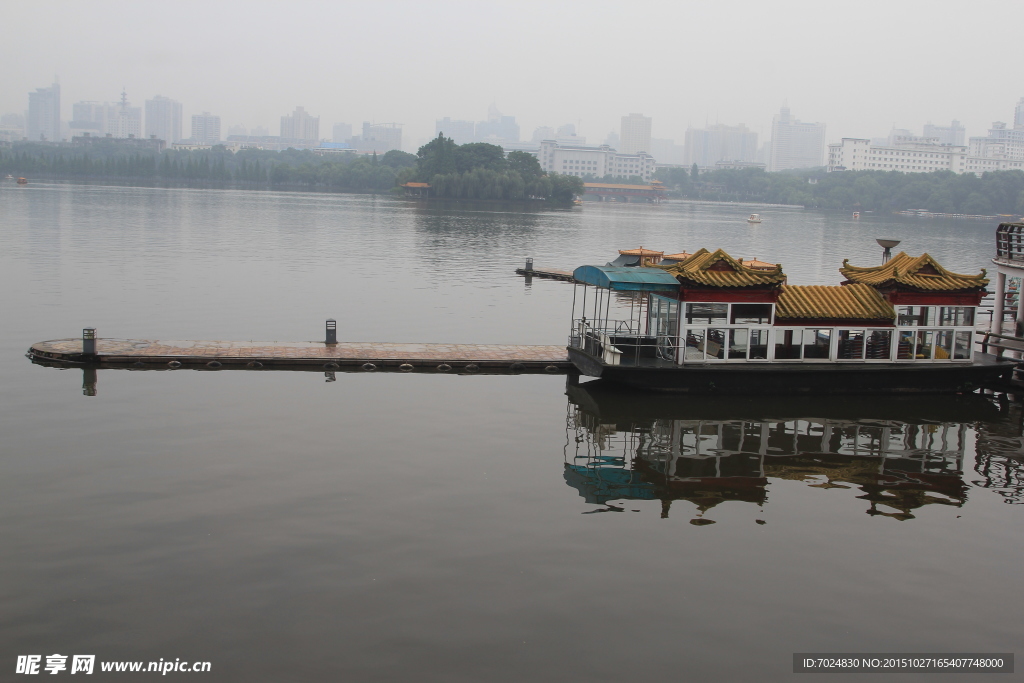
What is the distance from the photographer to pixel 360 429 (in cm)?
2183

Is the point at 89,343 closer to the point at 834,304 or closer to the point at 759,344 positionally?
the point at 759,344

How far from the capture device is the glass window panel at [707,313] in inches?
1029

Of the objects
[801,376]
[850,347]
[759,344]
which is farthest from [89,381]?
[850,347]

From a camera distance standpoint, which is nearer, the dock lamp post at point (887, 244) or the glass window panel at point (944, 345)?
the glass window panel at point (944, 345)

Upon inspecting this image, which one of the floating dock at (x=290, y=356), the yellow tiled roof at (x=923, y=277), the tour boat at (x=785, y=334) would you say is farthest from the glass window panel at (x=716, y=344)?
the yellow tiled roof at (x=923, y=277)

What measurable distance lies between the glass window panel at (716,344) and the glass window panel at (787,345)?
1.66m

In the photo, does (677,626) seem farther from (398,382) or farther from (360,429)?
(398,382)

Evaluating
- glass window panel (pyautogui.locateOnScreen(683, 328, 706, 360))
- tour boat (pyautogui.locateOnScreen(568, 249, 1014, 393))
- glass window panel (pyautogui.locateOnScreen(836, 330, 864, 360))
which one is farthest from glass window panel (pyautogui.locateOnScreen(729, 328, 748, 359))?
glass window panel (pyautogui.locateOnScreen(836, 330, 864, 360))

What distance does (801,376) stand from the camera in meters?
26.4

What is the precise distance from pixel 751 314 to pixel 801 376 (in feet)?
7.33

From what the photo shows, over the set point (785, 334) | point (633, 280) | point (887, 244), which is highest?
point (887, 244)

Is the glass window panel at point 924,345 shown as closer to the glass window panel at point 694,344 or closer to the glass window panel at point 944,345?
the glass window panel at point 944,345

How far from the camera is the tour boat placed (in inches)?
1022

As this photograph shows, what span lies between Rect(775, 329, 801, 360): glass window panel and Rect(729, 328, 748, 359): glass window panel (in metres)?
1.07
